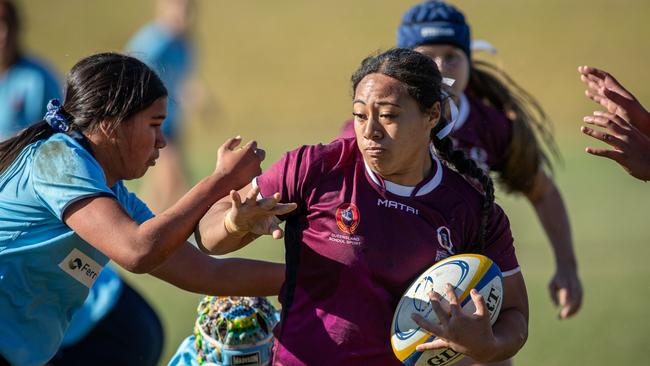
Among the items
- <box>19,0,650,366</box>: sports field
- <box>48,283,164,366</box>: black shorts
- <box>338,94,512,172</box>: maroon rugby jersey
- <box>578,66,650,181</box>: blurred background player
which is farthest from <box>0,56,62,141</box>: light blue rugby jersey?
<box>578,66,650,181</box>: blurred background player

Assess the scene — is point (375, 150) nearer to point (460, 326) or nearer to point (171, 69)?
point (460, 326)

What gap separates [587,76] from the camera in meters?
4.13

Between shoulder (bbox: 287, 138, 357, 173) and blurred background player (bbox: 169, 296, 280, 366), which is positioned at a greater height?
shoulder (bbox: 287, 138, 357, 173)

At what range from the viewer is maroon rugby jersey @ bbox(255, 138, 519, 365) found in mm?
3676

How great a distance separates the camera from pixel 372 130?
365cm

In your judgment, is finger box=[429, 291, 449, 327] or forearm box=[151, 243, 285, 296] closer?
finger box=[429, 291, 449, 327]

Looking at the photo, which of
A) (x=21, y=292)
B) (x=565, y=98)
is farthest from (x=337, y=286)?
(x=565, y=98)

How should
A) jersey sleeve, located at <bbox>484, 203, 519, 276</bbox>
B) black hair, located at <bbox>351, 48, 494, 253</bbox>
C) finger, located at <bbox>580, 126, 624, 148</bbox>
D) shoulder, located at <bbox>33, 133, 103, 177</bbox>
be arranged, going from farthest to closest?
finger, located at <bbox>580, 126, 624, 148</bbox> < jersey sleeve, located at <bbox>484, 203, 519, 276</bbox> < black hair, located at <bbox>351, 48, 494, 253</bbox> < shoulder, located at <bbox>33, 133, 103, 177</bbox>

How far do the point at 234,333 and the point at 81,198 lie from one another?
104cm

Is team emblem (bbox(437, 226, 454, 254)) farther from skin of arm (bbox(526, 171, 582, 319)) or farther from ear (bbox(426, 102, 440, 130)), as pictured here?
skin of arm (bbox(526, 171, 582, 319))

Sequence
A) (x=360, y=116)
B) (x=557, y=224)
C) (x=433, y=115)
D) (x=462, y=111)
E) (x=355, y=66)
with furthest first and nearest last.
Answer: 1. (x=355, y=66)
2. (x=557, y=224)
3. (x=462, y=111)
4. (x=433, y=115)
5. (x=360, y=116)

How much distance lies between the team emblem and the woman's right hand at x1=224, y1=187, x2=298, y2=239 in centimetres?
60

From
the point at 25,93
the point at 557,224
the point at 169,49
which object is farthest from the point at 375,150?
the point at 169,49

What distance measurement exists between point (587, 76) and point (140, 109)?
178 cm
